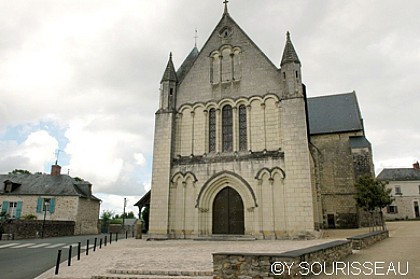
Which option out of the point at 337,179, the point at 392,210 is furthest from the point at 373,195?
the point at 392,210

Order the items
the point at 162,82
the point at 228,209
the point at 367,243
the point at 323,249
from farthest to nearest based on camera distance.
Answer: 1. the point at 162,82
2. the point at 228,209
3. the point at 367,243
4. the point at 323,249

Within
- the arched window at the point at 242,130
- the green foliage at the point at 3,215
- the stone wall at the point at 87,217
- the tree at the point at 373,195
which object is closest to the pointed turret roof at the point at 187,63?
the arched window at the point at 242,130

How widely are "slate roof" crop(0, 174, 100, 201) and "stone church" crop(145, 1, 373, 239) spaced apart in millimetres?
17631

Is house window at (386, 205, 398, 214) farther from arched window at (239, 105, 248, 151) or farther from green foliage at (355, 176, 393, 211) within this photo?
arched window at (239, 105, 248, 151)

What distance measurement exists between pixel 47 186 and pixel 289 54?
2732 cm

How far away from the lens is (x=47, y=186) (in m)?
33.2

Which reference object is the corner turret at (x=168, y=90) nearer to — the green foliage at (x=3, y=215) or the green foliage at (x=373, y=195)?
the green foliage at (x=373, y=195)

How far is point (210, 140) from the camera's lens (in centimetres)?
1906

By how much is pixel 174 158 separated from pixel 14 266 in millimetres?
10332

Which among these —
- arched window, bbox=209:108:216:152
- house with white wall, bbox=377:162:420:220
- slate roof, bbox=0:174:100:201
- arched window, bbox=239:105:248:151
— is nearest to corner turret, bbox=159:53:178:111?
arched window, bbox=209:108:216:152

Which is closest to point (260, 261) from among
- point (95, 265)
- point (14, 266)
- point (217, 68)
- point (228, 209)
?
point (95, 265)

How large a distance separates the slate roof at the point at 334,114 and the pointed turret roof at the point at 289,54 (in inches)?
520

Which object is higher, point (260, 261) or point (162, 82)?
point (162, 82)

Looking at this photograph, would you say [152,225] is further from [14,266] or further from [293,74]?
[293,74]
